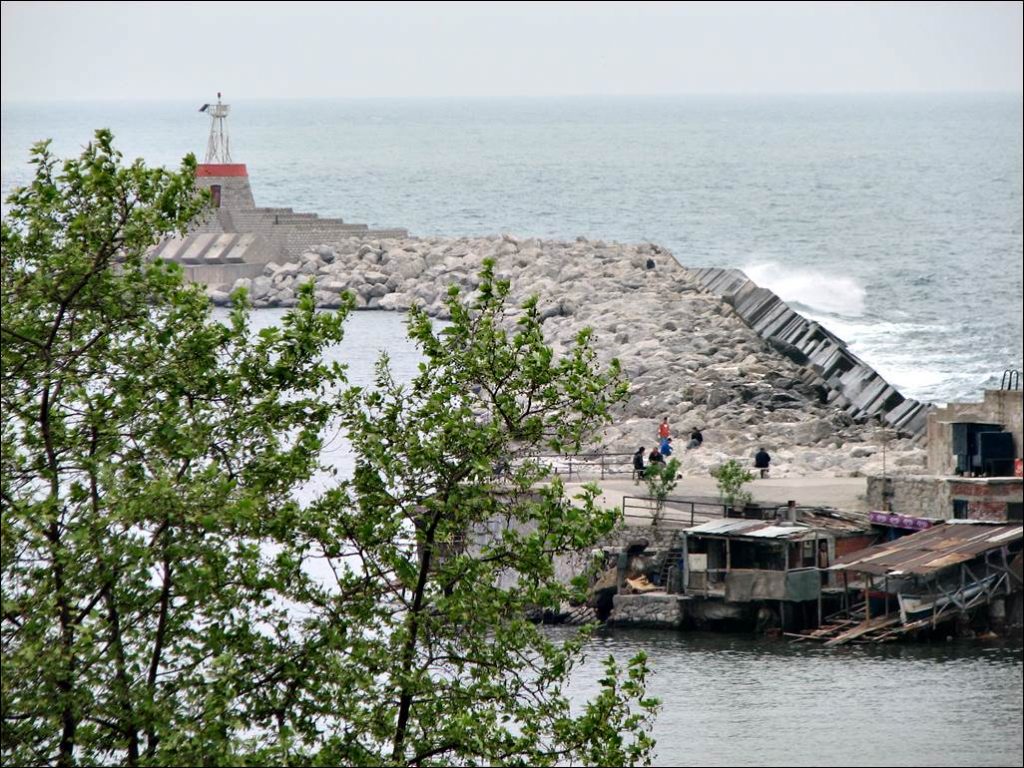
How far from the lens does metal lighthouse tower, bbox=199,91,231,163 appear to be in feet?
219

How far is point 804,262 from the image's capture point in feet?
311

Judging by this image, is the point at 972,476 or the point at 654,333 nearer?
the point at 972,476

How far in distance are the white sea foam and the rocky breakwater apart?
8.29m

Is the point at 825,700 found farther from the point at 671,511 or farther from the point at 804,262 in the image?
the point at 804,262

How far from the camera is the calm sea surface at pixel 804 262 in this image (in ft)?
66.1

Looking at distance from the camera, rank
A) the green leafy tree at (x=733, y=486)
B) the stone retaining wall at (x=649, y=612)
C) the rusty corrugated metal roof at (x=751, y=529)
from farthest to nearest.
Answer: the green leafy tree at (x=733, y=486) → the rusty corrugated metal roof at (x=751, y=529) → the stone retaining wall at (x=649, y=612)

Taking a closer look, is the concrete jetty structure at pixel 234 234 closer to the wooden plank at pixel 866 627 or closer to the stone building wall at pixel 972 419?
the stone building wall at pixel 972 419

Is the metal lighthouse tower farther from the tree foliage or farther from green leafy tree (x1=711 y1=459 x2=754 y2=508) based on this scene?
the tree foliage

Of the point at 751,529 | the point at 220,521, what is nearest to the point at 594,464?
the point at 751,529

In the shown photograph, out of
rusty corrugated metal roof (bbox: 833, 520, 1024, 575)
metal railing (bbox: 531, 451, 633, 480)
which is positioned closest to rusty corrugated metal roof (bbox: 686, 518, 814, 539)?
rusty corrugated metal roof (bbox: 833, 520, 1024, 575)

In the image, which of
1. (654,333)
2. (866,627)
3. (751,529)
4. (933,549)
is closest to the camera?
(866,627)

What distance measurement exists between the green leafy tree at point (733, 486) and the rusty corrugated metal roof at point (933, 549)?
2.02 metres

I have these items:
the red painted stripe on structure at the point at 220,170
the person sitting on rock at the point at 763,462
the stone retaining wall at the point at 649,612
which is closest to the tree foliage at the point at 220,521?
the stone retaining wall at the point at 649,612

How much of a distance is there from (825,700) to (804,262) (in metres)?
75.2
